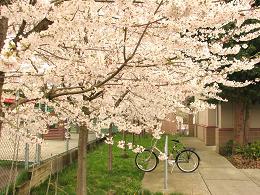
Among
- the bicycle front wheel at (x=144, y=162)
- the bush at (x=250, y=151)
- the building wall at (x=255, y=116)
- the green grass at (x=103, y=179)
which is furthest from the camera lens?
the building wall at (x=255, y=116)

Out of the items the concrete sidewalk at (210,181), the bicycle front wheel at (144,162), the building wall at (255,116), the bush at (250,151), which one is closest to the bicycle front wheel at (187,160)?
the concrete sidewalk at (210,181)

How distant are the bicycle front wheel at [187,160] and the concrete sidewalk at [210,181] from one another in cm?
20

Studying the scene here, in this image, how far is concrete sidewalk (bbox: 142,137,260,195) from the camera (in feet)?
32.3

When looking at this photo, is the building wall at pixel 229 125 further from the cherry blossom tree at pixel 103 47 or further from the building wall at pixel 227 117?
the cherry blossom tree at pixel 103 47

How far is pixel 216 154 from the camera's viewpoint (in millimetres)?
17438

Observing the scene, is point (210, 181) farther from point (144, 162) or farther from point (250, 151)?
point (250, 151)

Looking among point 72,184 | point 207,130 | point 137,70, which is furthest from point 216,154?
point 137,70

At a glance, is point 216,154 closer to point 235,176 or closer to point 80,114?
point 235,176

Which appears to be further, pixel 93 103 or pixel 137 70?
pixel 93 103

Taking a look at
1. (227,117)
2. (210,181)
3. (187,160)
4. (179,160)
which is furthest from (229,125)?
→ (210,181)

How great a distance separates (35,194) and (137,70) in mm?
4852

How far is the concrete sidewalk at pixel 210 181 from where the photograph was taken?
984 centimetres

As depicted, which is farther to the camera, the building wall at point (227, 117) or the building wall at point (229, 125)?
the building wall at point (227, 117)

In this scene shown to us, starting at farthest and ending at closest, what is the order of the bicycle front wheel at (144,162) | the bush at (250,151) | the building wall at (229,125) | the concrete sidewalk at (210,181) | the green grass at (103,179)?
the building wall at (229,125) < the bush at (250,151) < the bicycle front wheel at (144,162) < the concrete sidewalk at (210,181) < the green grass at (103,179)
